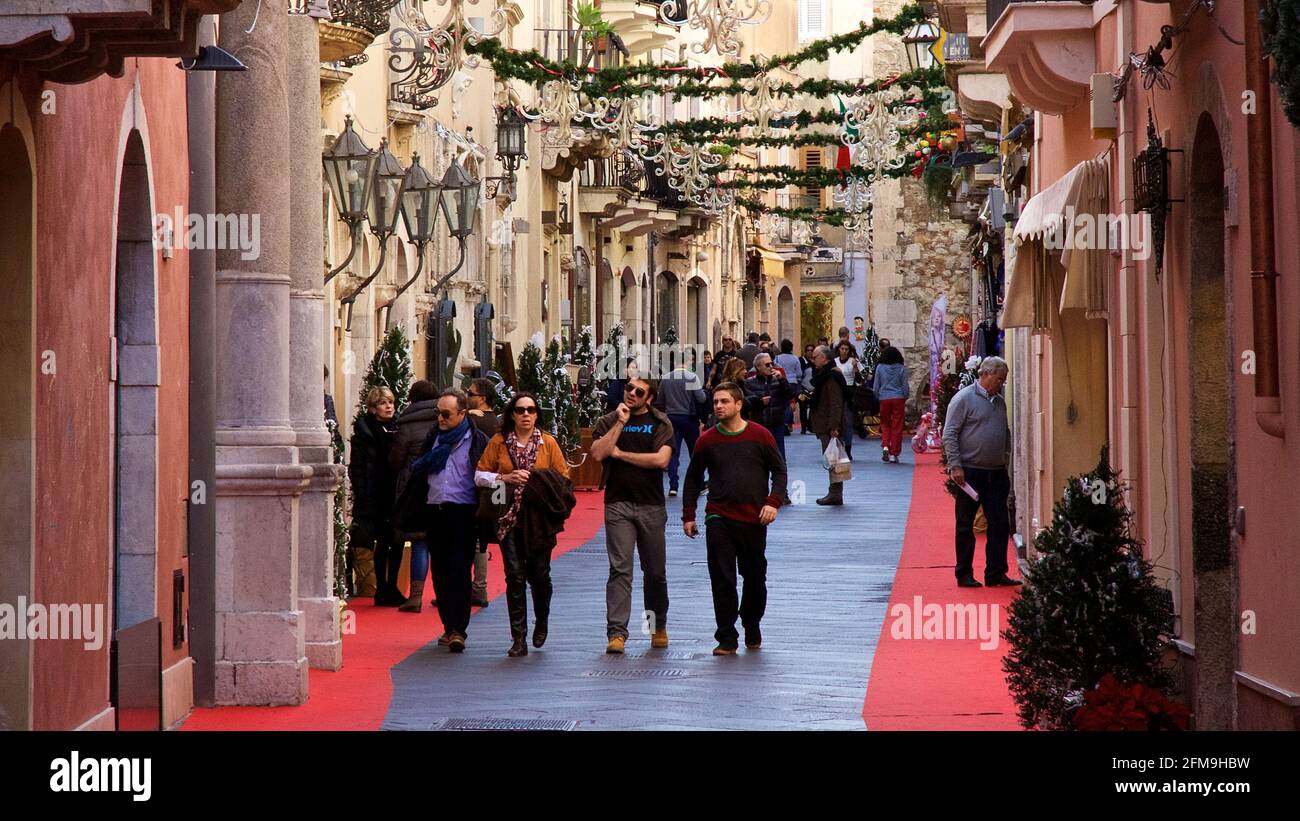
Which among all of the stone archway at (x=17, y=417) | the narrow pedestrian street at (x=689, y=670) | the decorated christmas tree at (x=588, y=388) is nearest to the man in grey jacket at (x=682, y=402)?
the decorated christmas tree at (x=588, y=388)

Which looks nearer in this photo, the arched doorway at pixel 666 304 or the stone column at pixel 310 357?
the stone column at pixel 310 357

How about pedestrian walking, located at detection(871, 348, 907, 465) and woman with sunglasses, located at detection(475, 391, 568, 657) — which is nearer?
woman with sunglasses, located at detection(475, 391, 568, 657)

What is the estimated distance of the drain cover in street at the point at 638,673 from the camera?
11.7 metres

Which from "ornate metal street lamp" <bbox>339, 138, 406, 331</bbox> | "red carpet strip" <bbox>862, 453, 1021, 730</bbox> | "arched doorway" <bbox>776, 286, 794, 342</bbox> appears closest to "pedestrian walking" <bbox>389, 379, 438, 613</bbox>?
"ornate metal street lamp" <bbox>339, 138, 406, 331</bbox>

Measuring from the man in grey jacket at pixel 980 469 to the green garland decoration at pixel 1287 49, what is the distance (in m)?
9.94

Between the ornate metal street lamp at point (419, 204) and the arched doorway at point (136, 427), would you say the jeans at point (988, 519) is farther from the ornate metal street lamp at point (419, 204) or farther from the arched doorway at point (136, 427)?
the arched doorway at point (136, 427)

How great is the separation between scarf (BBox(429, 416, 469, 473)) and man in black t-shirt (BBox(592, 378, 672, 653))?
1.23m

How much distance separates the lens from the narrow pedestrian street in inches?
404

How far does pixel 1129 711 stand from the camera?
8172 millimetres

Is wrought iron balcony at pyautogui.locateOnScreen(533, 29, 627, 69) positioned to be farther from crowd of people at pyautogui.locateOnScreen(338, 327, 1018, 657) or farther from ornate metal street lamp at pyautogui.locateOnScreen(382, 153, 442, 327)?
crowd of people at pyautogui.locateOnScreen(338, 327, 1018, 657)
